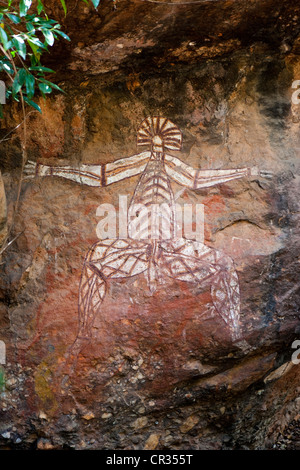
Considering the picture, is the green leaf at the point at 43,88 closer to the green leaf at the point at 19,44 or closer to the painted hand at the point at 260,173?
the green leaf at the point at 19,44

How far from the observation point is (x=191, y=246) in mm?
3660

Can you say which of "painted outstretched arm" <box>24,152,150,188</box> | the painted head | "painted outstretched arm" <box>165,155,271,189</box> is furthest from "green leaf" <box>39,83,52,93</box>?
"painted outstretched arm" <box>165,155,271,189</box>

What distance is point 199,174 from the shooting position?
3770mm

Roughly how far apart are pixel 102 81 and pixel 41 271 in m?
1.43

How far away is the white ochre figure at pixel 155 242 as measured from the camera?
141 inches

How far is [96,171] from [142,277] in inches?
33.6

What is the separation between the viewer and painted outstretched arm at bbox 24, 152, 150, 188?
3.80 meters

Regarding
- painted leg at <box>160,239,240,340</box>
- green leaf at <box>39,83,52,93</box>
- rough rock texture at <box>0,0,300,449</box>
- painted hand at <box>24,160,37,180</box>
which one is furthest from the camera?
painted hand at <box>24,160,37,180</box>

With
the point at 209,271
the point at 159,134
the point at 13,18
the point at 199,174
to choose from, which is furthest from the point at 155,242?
the point at 13,18

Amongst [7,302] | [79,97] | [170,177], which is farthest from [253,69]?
[7,302]

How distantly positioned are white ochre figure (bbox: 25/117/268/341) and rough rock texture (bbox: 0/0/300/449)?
0.06 metres

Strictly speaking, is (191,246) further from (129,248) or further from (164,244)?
(129,248)

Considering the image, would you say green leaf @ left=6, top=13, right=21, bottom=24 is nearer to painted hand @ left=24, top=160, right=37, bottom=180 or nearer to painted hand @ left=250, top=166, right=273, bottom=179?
painted hand @ left=24, top=160, right=37, bottom=180

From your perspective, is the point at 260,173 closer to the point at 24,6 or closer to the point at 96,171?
the point at 96,171
